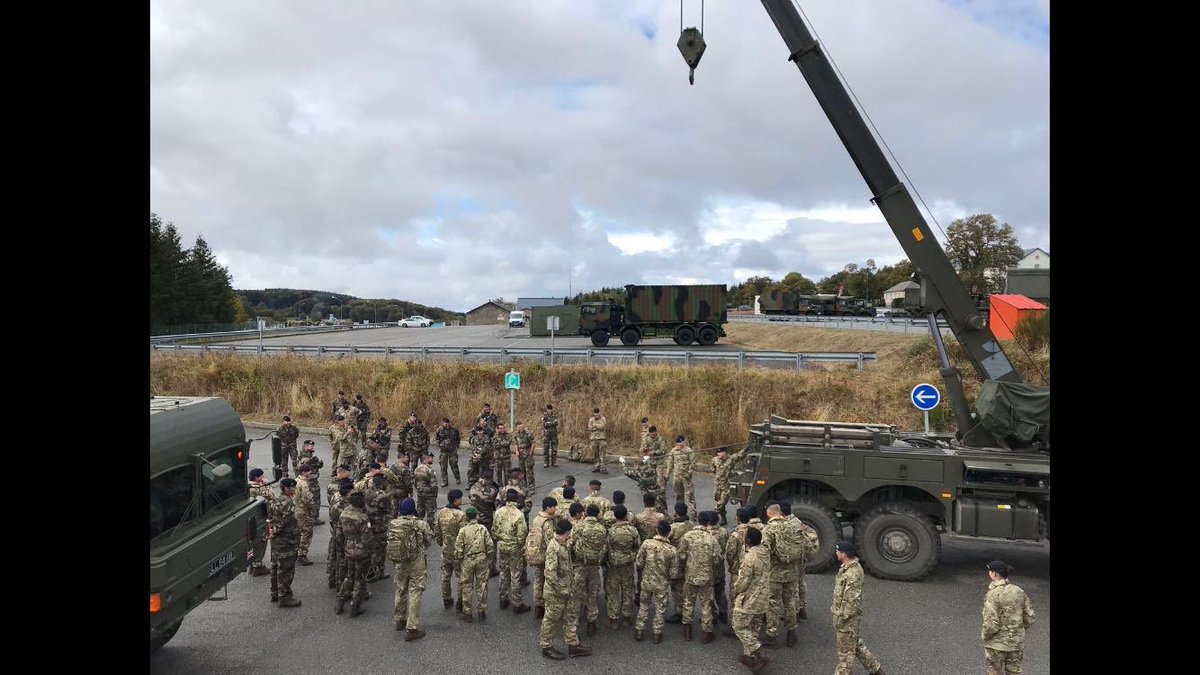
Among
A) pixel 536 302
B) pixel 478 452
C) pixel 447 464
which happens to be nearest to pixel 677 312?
pixel 447 464

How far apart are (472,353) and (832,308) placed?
29614 millimetres

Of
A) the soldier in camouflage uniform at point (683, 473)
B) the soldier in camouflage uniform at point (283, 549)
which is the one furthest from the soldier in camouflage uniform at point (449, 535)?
the soldier in camouflage uniform at point (683, 473)

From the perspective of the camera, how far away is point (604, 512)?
26.9ft

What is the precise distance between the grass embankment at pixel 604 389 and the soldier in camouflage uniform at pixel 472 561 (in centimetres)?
1056

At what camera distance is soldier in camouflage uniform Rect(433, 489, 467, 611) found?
25.9ft

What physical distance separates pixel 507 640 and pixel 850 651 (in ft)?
12.1

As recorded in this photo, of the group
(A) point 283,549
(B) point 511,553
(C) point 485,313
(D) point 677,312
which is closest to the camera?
(B) point 511,553

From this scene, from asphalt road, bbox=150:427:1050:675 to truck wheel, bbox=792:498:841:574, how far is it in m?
0.26

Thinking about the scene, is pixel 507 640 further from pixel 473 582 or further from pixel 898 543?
pixel 898 543

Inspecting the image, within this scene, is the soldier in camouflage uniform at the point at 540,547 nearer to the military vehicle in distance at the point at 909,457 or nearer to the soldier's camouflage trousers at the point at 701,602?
the soldier's camouflage trousers at the point at 701,602

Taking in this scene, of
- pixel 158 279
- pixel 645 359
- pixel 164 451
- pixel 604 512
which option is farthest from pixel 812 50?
pixel 158 279

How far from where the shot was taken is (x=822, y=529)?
29.5ft

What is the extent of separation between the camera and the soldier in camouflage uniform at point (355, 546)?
24.7 feet

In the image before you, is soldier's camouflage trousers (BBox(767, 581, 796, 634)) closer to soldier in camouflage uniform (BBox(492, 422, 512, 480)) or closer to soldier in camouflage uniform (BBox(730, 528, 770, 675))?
soldier in camouflage uniform (BBox(730, 528, 770, 675))
